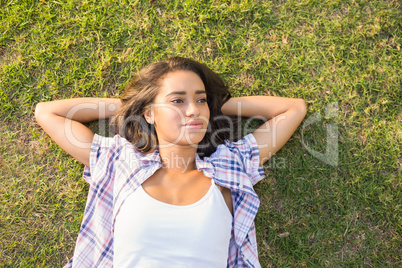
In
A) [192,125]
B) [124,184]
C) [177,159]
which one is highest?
[192,125]

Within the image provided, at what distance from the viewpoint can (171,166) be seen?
2.95 meters

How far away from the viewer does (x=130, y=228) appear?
2.60 metres

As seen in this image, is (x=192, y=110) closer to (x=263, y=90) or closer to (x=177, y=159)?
(x=177, y=159)

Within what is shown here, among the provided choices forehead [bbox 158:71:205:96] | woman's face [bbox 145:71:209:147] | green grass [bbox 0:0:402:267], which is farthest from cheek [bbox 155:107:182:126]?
green grass [bbox 0:0:402:267]

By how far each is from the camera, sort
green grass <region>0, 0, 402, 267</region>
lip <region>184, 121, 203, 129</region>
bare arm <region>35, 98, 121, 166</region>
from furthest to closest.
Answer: green grass <region>0, 0, 402, 267</region> < bare arm <region>35, 98, 121, 166</region> < lip <region>184, 121, 203, 129</region>

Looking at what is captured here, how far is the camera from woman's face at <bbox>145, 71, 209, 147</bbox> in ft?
8.80

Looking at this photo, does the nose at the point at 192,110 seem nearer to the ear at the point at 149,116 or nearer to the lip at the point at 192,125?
the lip at the point at 192,125

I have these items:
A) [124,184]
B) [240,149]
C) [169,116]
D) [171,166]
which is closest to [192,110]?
[169,116]

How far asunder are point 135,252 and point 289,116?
1.98 metres

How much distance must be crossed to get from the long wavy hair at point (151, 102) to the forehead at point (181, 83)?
71 mm

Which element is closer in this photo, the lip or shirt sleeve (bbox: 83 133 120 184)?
the lip

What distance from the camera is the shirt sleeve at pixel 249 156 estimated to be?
307cm

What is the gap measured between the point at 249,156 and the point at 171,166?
2.56 feet

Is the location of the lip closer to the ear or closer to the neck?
the neck
